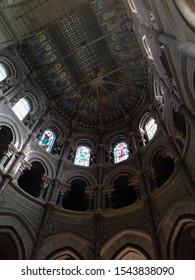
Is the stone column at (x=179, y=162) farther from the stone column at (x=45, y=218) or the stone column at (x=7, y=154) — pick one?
the stone column at (x=7, y=154)

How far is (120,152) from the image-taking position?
18594mm

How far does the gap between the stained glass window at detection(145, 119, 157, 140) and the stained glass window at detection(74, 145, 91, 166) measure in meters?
4.80

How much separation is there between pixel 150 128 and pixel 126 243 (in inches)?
329

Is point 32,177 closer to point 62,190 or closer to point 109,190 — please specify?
point 62,190

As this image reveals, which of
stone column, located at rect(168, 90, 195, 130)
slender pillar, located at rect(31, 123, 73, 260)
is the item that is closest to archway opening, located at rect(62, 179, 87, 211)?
slender pillar, located at rect(31, 123, 73, 260)

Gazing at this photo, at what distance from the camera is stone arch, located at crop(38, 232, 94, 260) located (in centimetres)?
1206

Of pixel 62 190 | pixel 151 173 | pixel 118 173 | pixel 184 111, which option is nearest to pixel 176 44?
pixel 184 111

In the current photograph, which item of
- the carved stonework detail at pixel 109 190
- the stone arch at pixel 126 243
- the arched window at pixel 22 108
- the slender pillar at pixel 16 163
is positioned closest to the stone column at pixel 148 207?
the stone arch at pixel 126 243

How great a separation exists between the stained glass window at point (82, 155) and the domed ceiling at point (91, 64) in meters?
2.64

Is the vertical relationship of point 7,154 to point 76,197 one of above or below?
below

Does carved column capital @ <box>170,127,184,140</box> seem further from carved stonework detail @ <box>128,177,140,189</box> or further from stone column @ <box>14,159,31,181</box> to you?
stone column @ <box>14,159,31,181</box>

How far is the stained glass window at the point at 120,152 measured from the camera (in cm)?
1792

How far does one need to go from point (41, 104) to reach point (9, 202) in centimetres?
902

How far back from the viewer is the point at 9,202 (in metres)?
12.4
